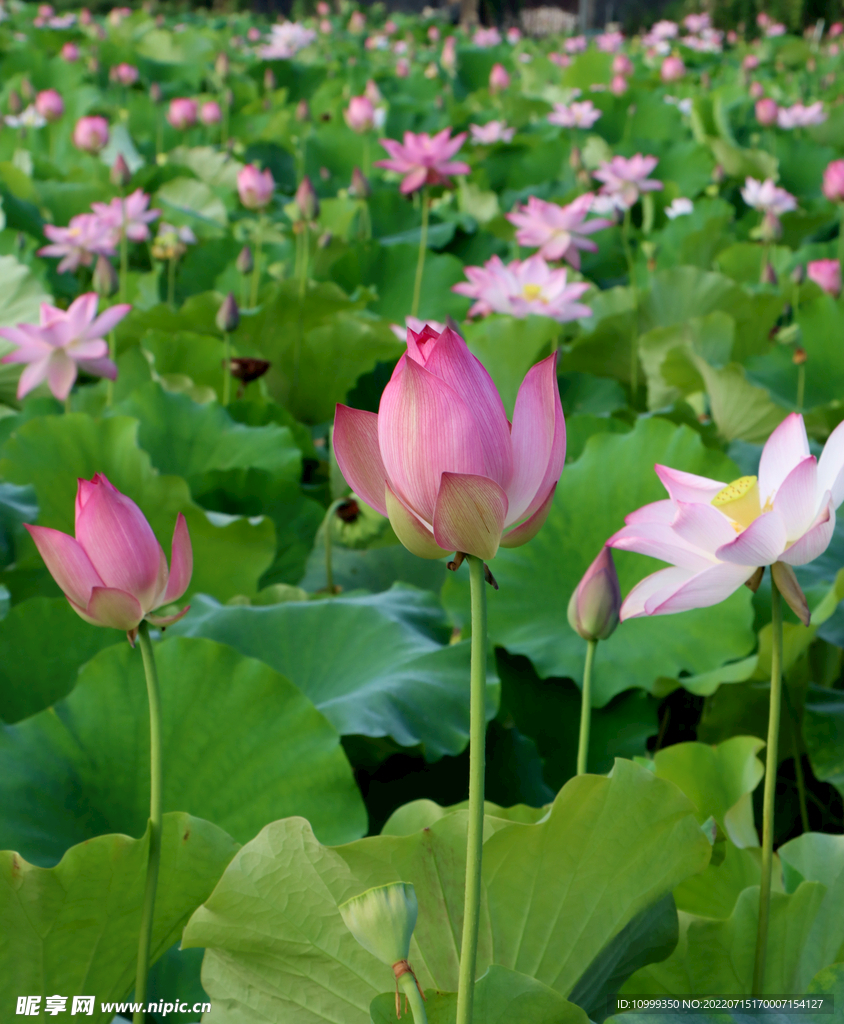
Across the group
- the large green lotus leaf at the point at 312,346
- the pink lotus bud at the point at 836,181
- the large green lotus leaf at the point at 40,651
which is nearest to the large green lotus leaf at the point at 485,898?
the large green lotus leaf at the point at 40,651

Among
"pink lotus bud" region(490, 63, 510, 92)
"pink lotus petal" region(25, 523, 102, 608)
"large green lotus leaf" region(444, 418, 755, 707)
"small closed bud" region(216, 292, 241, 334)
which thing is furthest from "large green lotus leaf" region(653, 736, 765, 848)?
"pink lotus bud" region(490, 63, 510, 92)

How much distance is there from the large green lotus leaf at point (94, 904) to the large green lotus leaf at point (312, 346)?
4.09 ft

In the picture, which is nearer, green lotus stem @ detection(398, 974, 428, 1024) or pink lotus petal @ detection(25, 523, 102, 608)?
green lotus stem @ detection(398, 974, 428, 1024)

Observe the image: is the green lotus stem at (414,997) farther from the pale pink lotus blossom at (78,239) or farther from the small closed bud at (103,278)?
the pale pink lotus blossom at (78,239)

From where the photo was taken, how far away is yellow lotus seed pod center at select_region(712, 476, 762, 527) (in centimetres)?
56

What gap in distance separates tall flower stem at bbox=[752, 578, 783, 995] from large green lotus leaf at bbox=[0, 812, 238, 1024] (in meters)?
0.31

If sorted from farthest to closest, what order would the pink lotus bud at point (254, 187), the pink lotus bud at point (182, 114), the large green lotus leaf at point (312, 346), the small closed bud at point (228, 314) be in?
the pink lotus bud at point (182, 114) → the pink lotus bud at point (254, 187) → the large green lotus leaf at point (312, 346) → the small closed bud at point (228, 314)

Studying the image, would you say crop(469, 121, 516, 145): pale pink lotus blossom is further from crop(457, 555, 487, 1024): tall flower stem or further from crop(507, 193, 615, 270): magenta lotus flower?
crop(457, 555, 487, 1024): tall flower stem

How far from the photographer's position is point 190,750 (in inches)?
28.1

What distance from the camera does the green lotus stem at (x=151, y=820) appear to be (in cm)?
48

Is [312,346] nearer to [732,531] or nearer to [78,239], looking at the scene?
[78,239]

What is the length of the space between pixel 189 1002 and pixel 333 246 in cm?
188

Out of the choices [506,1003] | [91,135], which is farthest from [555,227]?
[506,1003]

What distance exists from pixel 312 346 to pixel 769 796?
1.37 metres
